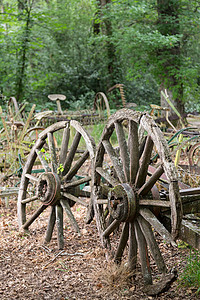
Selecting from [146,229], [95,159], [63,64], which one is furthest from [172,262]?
[63,64]

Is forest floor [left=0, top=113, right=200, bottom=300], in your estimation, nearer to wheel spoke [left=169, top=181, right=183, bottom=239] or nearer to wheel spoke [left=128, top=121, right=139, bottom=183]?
wheel spoke [left=169, top=181, right=183, bottom=239]

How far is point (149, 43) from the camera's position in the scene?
9531mm

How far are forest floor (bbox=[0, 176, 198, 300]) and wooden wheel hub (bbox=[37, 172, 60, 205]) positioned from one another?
562 millimetres

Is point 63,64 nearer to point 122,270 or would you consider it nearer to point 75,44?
point 75,44

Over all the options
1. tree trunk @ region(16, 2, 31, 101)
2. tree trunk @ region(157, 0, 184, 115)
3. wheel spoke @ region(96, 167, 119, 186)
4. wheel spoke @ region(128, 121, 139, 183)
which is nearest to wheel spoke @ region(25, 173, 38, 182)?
wheel spoke @ region(96, 167, 119, 186)

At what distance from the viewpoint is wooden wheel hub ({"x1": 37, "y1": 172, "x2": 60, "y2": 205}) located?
3.58m

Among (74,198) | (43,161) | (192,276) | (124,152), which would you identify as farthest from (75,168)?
(192,276)

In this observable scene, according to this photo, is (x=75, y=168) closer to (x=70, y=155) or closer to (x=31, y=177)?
(x=70, y=155)

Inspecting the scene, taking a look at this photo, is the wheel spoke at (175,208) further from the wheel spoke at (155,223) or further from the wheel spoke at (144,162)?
the wheel spoke at (144,162)

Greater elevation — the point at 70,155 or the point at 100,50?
the point at 100,50

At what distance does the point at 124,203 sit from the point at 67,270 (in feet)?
3.55

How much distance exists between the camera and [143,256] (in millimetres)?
2605

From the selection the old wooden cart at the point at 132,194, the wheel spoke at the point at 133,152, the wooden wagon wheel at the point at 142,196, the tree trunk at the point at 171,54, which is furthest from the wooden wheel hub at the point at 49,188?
the tree trunk at the point at 171,54

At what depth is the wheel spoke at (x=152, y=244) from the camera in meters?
2.42
